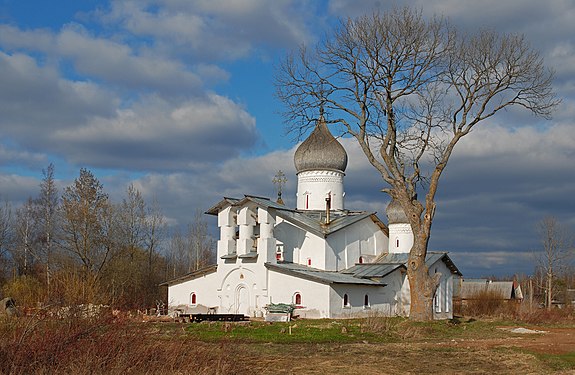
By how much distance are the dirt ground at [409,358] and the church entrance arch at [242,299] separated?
1800 cm

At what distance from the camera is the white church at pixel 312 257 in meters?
36.3

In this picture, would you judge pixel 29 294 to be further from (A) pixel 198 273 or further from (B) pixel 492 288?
(B) pixel 492 288

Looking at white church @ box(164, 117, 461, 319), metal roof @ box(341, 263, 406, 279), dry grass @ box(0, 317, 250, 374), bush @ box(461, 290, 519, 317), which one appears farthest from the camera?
bush @ box(461, 290, 519, 317)

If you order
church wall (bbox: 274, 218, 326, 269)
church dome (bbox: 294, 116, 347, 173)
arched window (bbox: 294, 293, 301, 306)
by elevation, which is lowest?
arched window (bbox: 294, 293, 301, 306)

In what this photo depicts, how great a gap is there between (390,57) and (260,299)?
1520 centimetres

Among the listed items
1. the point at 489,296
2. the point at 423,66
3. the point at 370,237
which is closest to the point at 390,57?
the point at 423,66

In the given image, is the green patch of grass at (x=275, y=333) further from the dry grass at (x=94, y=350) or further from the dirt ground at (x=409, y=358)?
the dry grass at (x=94, y=350)

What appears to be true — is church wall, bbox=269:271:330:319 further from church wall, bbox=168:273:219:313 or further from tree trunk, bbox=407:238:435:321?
tree trunk, bbox=407:238:435:321

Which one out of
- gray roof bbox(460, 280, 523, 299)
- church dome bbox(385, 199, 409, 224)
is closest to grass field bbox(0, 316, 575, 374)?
church dome bbox(385, 199, 409, 224)

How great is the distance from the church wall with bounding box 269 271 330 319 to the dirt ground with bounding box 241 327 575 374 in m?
14.2

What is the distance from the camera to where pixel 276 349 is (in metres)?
17.7

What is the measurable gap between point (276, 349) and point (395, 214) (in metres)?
28.5

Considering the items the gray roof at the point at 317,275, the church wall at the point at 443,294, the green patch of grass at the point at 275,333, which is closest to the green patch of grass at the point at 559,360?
the green patch of grass at the point at 275,333

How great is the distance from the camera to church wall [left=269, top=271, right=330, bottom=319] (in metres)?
35.0
